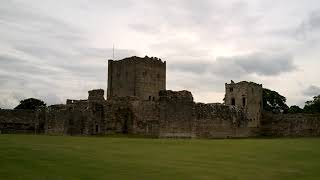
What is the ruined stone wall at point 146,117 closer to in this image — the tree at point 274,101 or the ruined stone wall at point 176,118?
the ruined stone wall at point 176,118

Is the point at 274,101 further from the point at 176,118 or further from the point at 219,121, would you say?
the point at 176,118

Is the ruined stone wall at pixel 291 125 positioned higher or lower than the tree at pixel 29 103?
lower

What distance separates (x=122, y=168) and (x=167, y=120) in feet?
81.3

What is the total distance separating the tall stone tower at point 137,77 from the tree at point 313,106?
26792 mm

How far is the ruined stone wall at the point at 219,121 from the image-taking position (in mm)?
43772

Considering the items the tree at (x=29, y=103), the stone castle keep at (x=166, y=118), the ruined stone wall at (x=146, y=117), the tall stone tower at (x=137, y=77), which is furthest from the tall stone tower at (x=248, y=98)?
the tree at (x=29, y=103)

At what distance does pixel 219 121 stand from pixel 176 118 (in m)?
8.58

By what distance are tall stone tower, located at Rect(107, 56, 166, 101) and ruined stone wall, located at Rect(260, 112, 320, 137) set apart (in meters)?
18.1


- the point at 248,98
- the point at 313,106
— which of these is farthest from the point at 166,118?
the point at 313,106

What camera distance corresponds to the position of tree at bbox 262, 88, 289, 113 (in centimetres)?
8538

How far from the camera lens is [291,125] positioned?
5497 centimetres

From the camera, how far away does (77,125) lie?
39.8m

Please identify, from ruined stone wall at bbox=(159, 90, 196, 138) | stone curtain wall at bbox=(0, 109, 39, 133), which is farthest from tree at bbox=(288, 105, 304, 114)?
ruined stone wall at bbox=(159, 90, 196, 138)

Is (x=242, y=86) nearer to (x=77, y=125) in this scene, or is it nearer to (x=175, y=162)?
(x=77, y=125)
